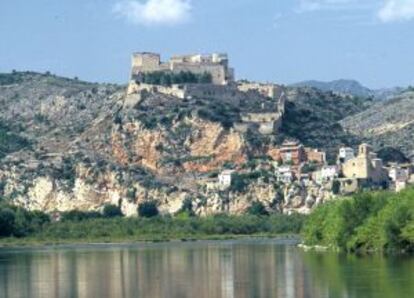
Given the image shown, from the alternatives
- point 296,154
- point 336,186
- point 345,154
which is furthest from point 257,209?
point 345,154

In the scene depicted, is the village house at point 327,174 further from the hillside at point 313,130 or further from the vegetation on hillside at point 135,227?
the hillside at point 313,130

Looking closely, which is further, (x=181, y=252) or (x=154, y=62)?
(x=154, y=62)

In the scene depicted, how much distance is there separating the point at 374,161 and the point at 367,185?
11.5 ft

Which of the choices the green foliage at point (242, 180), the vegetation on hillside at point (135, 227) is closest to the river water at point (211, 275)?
the vegetation on hillside at point (135, 227)

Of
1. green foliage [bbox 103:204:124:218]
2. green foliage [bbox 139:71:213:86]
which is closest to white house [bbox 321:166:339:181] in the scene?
green foliage [bbox 139:71:213:86]

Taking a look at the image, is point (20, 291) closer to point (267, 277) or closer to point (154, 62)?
point (267, 277)

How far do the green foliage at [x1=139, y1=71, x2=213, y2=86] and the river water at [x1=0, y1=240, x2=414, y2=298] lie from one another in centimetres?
6935

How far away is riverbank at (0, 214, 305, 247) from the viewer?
500ft

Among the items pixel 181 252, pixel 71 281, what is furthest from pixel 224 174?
pixel 71 281

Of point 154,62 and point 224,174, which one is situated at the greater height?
point 154,62

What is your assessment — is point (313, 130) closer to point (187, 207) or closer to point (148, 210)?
point (187, 207)

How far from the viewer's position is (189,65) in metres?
183

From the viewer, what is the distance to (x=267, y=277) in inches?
3086

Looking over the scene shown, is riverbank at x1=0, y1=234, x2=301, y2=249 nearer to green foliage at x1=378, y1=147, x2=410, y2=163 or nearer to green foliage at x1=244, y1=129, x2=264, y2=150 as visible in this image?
green foliage at x1=244, y1=129, x2=264, y2=150
